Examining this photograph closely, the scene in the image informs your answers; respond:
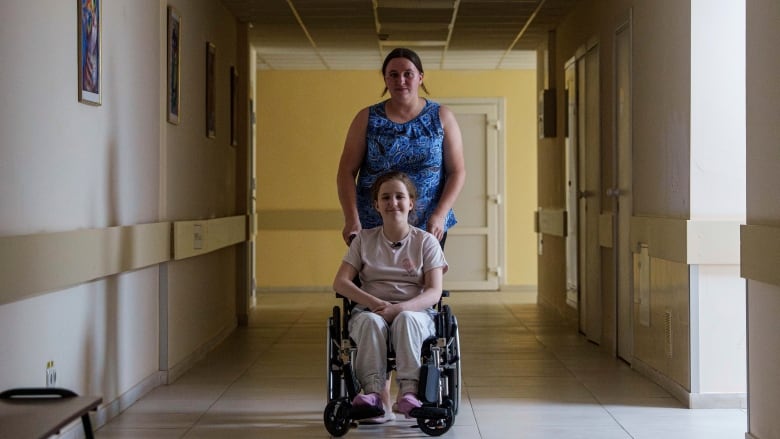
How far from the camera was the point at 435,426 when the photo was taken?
13.3 feet

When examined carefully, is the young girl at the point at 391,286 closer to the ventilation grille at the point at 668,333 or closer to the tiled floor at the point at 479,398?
the tiled floor at the point at 479,398

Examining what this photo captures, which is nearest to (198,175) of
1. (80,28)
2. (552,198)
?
(80,28)

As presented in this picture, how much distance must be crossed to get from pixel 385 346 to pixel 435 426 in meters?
0.35

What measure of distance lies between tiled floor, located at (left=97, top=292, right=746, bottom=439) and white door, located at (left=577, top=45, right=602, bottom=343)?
215mm

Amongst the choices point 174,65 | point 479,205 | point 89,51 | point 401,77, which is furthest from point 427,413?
point 479,205

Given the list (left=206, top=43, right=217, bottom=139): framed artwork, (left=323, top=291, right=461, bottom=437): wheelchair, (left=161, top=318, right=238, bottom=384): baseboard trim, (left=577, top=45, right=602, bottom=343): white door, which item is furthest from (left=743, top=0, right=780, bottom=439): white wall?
(left=206, top=43, right=217, bottom=139): framed artwork

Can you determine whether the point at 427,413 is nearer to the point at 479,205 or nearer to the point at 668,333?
the point at 668,333

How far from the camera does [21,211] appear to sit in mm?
3438

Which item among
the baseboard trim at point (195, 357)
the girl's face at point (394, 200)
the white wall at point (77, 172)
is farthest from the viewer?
the baseboard trim at point (195, 357)

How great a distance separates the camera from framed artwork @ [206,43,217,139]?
7.00m

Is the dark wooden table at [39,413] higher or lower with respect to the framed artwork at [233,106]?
lower

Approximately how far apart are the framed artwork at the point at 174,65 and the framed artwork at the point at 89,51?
1.36 m

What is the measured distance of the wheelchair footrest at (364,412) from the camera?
397 cm

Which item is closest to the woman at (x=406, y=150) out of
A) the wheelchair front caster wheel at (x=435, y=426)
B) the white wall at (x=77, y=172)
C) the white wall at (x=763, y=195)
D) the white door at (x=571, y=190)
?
the wheelchair front caster wheel at (x=435, y=426)
